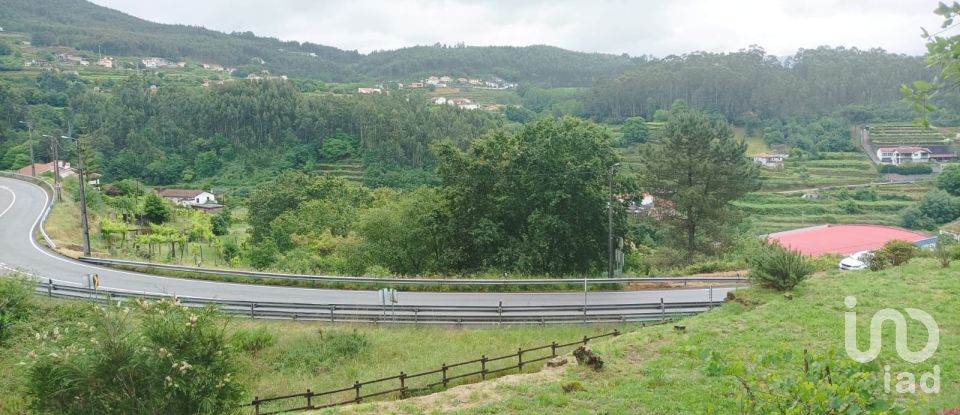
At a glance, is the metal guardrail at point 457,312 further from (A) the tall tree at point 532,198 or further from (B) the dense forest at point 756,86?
(B) the dense forest at point 756,86

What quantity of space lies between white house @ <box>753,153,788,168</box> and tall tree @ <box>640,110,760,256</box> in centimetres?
6252

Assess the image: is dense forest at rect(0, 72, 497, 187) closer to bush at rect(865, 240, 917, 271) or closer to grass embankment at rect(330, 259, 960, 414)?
bush at rect(865, 240, 917, 271)

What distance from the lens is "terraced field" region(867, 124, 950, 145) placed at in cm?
9781

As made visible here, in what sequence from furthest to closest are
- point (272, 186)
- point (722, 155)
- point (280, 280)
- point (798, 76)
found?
point (798, 76) < point (272, 186) < point (722, 155) < point (280, 280)

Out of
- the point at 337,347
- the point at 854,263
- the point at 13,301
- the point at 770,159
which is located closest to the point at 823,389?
the point at 337,347

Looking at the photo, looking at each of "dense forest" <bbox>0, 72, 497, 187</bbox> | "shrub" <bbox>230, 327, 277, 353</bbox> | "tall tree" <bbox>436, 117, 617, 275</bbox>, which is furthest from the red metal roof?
"dense forest" <bbox>0, 72, 497, 187</bbox>

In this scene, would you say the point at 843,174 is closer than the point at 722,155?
No

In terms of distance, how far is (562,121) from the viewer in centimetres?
3070

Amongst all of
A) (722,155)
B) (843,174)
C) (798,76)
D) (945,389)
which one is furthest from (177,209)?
(798,76)

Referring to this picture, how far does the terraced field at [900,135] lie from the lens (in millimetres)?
97812

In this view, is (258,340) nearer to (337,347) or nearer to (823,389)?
(337,347)

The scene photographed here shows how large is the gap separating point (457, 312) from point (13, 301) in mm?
13509

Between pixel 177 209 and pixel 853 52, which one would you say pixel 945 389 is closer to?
pixel 177 209

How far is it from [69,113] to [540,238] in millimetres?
113518
